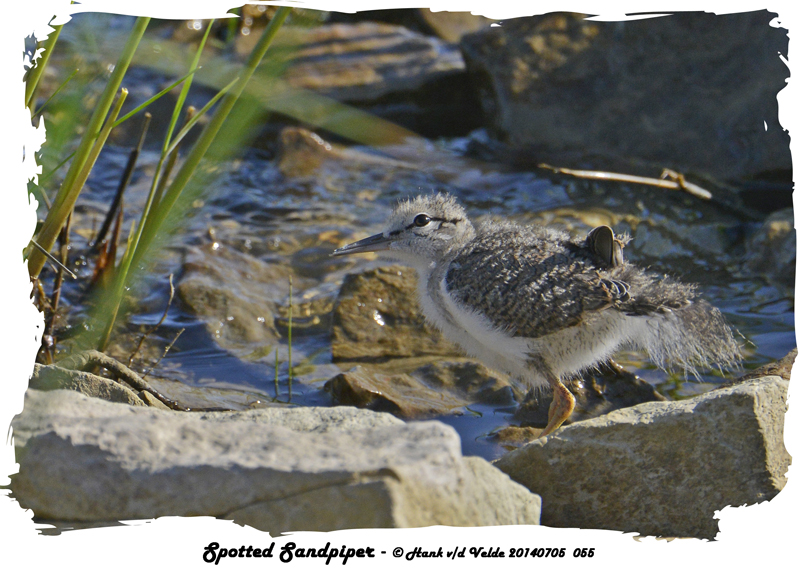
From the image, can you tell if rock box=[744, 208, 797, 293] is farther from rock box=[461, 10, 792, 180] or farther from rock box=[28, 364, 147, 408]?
rock box=[28, 364, 147, 408]

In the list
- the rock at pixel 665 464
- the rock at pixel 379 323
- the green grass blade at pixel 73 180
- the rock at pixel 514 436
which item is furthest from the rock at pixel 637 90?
the green grass blade at pixel 73 180

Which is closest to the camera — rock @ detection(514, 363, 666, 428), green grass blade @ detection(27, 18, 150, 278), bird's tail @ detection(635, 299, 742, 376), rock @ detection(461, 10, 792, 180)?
green grass blade @ detection(27, 18, 150, 278)

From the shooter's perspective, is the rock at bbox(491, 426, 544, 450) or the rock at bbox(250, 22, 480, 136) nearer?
the rock at bbox(491, 426, 544, 450)

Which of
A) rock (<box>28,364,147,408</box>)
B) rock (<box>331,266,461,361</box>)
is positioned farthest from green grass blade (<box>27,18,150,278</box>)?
rock (<box>331,266,461,361</box>)

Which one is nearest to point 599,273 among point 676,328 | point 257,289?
point 676,328

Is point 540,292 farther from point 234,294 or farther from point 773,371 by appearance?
point 234,294

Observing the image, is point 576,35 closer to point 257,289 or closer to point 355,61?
point 355,61

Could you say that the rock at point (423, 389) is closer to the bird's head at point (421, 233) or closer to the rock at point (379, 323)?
the rock at point (379, 323)
